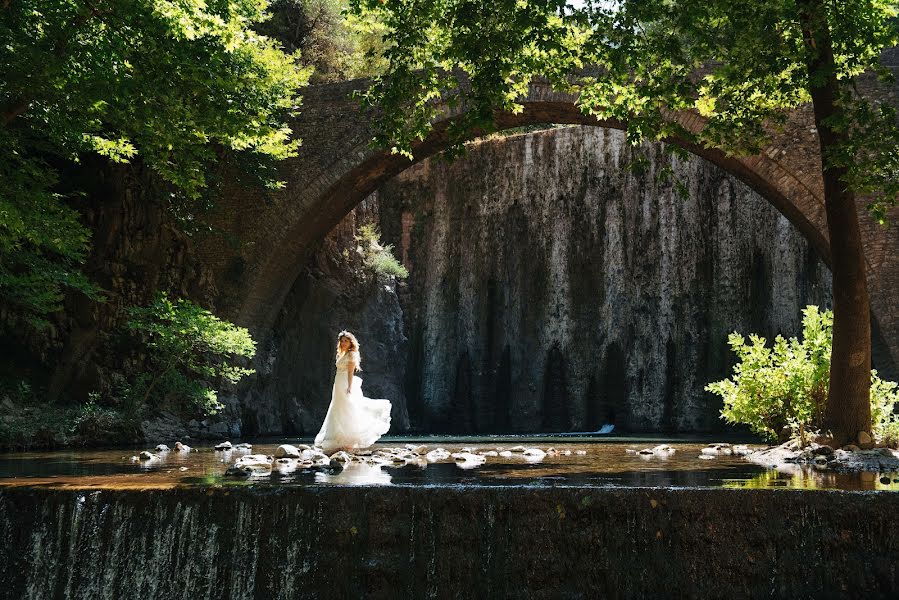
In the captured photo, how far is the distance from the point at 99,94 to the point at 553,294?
14.8 meters

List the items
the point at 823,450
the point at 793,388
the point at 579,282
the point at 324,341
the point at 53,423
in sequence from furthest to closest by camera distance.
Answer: the point at 579,282
the point at 324,341
the point at 53,423
the point at 793,388
the point at 823,450

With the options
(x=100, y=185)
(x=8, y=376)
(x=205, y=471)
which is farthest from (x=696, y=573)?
(x=100, y=185)

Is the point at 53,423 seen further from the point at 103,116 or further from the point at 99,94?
the point at 99,94

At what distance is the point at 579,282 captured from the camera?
2127 cm

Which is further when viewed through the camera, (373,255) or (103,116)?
(373,255)

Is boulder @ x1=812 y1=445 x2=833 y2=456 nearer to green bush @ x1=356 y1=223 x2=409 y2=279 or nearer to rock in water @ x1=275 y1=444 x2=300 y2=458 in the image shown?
rock in water @ x1=275 y1=444 x2=300 y2=458

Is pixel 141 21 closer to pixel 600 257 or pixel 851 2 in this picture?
pixel 851 2

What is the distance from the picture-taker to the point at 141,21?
7719 millimetres

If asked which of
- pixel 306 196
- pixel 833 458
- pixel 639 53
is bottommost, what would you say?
pixel 833 458

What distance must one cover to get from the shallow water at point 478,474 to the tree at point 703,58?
1569 millimetres

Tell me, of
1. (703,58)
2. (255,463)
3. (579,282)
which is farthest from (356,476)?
(579,282)

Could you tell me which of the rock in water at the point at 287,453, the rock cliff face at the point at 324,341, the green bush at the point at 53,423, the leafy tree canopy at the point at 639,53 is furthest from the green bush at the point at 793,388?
the rock cliff face at the point at 324,341

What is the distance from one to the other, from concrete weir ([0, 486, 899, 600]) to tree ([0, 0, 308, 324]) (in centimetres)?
414

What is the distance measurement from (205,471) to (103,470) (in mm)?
855
